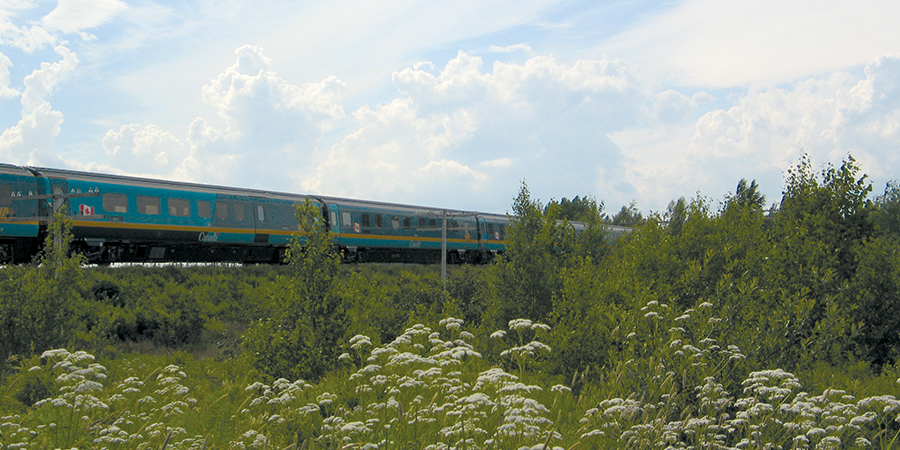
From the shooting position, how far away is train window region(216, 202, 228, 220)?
21.7 m

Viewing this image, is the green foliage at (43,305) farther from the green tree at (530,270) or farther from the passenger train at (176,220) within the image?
the green tree at (530,270)

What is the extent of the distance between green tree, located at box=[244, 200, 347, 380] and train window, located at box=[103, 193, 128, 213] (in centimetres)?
1247

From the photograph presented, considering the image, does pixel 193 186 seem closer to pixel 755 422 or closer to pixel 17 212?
pixel 17 212


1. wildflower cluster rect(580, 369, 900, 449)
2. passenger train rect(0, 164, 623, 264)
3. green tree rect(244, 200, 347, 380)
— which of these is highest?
passenger train rect(0, 164, 623, 264)

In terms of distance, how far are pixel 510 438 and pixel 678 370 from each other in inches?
110

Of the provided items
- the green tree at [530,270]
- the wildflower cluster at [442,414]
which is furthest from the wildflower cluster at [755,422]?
the green tree at [530,270]

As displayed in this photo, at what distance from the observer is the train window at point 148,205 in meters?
19.6

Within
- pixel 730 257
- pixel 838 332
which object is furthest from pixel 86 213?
pixel 838 332

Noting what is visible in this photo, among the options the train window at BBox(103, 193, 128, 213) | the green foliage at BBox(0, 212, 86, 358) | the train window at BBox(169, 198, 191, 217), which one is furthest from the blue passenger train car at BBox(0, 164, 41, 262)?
the green foliage at BBox(0, 212, 86, 358)

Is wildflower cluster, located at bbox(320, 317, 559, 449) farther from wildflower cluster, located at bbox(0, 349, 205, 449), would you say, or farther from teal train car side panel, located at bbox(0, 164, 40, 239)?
teal train car side panel, located at bbox(0, 164, 40, 239)

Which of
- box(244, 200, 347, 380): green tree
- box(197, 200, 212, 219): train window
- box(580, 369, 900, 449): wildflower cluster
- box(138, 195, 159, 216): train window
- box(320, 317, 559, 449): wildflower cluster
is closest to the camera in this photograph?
box(320, 317, 559, 449): wildflower cluster

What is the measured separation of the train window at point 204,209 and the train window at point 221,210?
0.31 metres

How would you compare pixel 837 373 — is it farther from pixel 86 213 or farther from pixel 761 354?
pixel 86 213

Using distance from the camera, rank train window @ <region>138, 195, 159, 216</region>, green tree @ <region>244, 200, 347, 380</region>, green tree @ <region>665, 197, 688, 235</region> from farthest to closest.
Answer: train window @ <region>138, 195, 159, 216</region>, green tree @ <region>665, 197, 688, 235</region>, green tree @ <region>244, 200, 347, 380</region>
